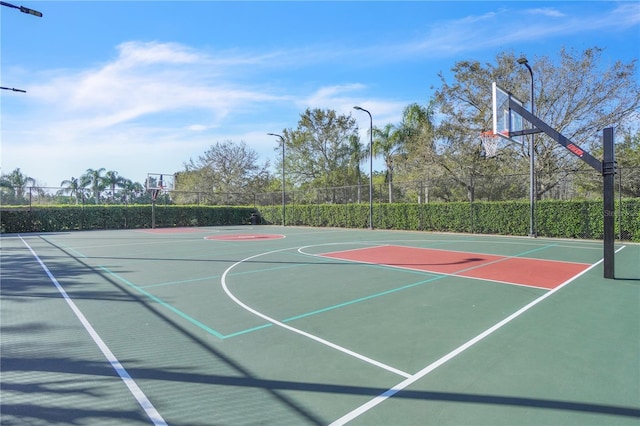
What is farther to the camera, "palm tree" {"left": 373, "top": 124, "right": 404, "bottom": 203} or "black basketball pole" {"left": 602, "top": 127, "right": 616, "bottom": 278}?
"palm tree" {"left": 373, "top": 124, "right": 404, "bottom": 203}

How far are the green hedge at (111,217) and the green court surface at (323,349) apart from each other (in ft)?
70.5

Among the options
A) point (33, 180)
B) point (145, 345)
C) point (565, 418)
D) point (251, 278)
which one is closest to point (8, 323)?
point (145, 345)

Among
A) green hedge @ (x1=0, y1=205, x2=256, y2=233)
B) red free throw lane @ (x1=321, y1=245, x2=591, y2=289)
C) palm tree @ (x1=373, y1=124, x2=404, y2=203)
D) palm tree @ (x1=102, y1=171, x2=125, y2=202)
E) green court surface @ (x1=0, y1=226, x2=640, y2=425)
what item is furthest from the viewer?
palm tree @ (x1=102, y1=171, x2=125, y2=202)

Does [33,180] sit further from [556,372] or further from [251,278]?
[556,372]

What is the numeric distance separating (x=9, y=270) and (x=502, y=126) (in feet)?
48.5

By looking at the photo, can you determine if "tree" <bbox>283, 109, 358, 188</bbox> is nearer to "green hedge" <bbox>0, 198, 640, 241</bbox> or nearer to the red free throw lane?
"green hedge" <bbox>0, 198, 640, 241</bbox>

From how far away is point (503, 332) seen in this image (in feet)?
15.3

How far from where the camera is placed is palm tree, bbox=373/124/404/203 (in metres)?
34.7

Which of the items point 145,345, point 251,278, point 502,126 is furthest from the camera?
point 502,126

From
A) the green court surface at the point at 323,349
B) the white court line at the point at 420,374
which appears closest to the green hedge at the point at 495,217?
the green court surface at the point at 323,349

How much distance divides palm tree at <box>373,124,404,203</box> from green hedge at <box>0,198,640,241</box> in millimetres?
10051

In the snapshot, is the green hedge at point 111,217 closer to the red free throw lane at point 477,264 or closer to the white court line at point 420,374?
the red free throw lane at point 477,264

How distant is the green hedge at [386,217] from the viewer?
645 inches

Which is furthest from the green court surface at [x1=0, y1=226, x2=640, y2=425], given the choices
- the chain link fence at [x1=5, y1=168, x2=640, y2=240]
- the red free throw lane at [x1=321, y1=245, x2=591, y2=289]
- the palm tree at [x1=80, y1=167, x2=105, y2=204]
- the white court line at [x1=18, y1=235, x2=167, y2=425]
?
the palm tree at [x1=80, y1=167, x2=105, y2=204]
